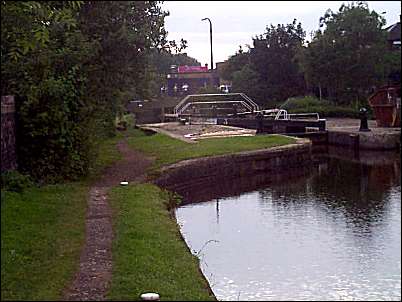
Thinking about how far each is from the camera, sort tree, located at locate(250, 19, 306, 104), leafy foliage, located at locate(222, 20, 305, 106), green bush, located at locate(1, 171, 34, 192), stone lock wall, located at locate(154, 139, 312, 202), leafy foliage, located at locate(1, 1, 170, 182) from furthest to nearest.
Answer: tree, located at locate(250, 19, 306, 104) < leafy foliage, located at locate(222, 20, 305, 106) < stone lock wall, located at locate(154, 139, 312, 202) < leafy foliage, located at locate(1, 1, 170, 182) < green bush, located at locate(1, 171, 34, 192)

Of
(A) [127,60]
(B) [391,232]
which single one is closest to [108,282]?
(B) [391,232]

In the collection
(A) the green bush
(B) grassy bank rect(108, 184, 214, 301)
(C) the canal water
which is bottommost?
(C) the canal water

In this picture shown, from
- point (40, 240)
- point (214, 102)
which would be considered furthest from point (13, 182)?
point (214, 102)

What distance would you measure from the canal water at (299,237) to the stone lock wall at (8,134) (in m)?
3.14

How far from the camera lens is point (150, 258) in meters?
7.82

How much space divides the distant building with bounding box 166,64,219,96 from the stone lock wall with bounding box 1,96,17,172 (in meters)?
27.6

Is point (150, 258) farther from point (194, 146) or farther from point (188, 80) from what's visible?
point (188, 80)

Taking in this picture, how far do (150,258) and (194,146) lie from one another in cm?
1406

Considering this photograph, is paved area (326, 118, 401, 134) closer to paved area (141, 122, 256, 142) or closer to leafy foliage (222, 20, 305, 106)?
leafy foliage (222, 20, 305, 106)

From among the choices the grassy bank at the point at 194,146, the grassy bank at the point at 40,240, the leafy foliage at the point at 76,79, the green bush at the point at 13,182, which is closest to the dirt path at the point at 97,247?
the grassy bank at the point at 40,240

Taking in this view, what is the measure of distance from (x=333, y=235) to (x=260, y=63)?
25.9 m

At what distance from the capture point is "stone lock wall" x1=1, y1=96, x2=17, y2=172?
11664 mm

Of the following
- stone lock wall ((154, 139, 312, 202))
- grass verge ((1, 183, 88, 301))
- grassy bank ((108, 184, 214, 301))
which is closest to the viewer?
grass verge ((1, 183, 88, 301))

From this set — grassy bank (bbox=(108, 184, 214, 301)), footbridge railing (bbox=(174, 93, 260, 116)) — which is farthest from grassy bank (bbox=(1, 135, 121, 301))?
footbridge railing (bbox=(174, 93, 260, 116))
